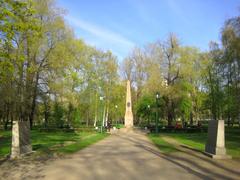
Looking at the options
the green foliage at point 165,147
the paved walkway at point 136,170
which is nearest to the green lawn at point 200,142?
the green foliage at point 165,147

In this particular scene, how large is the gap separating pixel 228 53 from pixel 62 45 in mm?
18444

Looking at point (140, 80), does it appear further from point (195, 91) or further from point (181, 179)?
point (181, 179)

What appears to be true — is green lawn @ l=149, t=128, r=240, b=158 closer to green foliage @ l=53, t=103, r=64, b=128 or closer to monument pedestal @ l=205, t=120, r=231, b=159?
monument pedestal @ l=205, t=120, r=231, b=159

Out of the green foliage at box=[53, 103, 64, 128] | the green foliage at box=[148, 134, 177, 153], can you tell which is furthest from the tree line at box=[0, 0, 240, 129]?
the green foliage at box=[148, 134, 177, 153]

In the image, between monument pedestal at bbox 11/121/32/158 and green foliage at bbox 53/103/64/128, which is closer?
monument pedestal at bbox 11/121/32/158

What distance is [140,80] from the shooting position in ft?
212

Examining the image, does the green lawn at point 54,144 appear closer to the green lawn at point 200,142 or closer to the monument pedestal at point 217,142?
→ the green lawn at point 200,142

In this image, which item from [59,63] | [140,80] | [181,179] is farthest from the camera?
[140,80]

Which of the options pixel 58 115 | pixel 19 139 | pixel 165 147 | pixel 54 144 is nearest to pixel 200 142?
pixel 165 147

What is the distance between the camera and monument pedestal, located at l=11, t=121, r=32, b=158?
14047 mm

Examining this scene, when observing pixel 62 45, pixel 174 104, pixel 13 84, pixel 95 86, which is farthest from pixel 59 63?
pixel 174 104

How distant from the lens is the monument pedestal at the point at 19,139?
14.0m

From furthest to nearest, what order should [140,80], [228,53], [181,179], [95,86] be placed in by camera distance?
[140,80] → [95,86] → [228,53] → [181,179]

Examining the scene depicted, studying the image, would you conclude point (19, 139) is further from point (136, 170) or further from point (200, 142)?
point (200, 142)
